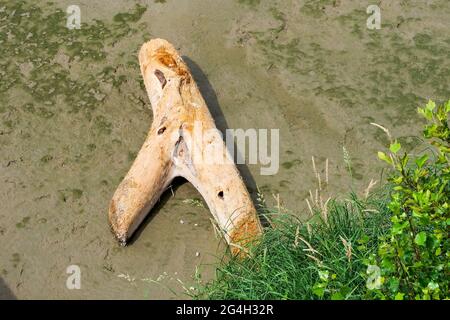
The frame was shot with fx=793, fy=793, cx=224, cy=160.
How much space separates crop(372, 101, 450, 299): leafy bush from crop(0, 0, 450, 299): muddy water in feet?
5.57

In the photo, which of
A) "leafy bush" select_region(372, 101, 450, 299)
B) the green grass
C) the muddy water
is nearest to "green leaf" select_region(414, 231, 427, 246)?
"leafy bush" select_region(372, 101, 450, 299)

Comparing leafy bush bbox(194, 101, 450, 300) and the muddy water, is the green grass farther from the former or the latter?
the muddy water

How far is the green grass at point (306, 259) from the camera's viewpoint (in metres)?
4.51

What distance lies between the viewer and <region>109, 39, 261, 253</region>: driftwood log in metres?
5.51

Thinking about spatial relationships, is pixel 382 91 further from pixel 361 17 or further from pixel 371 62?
pixel 361 17

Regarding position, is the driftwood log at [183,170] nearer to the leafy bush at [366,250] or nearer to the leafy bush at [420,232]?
the leafy bush at [366,250]

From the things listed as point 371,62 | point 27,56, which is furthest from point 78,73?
point 371,62

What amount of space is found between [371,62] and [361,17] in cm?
71

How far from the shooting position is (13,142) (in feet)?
21.6

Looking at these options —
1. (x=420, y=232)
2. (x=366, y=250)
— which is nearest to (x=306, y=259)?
(x=366, y=250)

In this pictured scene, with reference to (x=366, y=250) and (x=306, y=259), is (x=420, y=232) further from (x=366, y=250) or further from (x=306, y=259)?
(x=306, y=259)

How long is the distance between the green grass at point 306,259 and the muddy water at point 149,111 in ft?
1.50

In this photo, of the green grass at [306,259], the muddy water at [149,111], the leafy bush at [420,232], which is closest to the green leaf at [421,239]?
the leafy bush at [420,232]

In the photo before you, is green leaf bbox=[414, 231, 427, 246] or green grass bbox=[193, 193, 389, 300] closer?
green leaf bbox=[414, 231, 427, 246]
